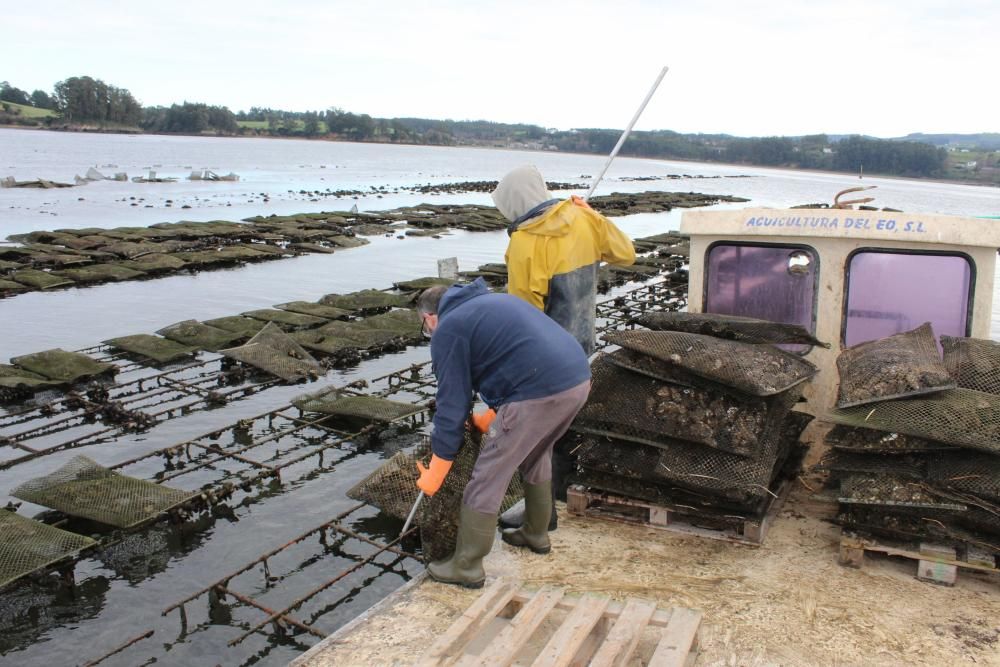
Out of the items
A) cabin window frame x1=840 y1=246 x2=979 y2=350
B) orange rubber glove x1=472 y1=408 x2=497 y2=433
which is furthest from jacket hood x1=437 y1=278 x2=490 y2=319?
cabin window frame x1=840 y1=246 x2=979 y2=350

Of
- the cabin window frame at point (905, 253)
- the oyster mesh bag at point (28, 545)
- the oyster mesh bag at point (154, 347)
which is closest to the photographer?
the oyster mesh bag at point (28, 545)

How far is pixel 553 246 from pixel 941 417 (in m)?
2.97

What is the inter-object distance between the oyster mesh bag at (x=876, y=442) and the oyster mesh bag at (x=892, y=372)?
0.73ft

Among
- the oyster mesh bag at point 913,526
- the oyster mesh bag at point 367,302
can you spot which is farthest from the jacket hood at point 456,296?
the oyster mesh bag at point 367,302

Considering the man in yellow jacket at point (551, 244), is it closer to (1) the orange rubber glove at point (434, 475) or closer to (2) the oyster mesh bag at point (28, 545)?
(1) the orange rubber glove at point (434, 475)

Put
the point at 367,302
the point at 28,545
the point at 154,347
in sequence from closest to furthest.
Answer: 1. the point at 28,545
2. the point at 154,347
3. the point at 367,302

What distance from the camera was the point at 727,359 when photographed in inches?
235

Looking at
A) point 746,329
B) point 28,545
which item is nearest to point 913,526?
point 746,329

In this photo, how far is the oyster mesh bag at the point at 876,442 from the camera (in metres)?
5.54

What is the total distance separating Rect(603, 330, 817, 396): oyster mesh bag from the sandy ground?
1.29 metres

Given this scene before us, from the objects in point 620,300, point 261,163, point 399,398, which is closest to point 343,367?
point 399,398

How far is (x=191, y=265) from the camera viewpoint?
27219 millimetres

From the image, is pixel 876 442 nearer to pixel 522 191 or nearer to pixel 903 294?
pixel 903 294

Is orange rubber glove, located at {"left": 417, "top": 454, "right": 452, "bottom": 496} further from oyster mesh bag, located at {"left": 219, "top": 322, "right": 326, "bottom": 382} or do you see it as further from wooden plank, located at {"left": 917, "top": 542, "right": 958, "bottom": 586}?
oyster mesh bag, located at {"left": 219, "top": 322, "right": 326, "bottom": 382}
